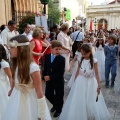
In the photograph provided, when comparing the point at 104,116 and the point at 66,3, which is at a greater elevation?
the point at 66,3

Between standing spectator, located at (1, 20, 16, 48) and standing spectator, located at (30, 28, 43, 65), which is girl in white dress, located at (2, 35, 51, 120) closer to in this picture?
standing spectator, located at (30, 28, 43, 65)

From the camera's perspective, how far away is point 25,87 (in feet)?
8.25

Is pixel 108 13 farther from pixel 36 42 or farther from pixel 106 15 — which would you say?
pixel 36 42

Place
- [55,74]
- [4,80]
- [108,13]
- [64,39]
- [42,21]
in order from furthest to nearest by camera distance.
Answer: [108,13]
[42,21]
[64,39]
[55,74]
[4,80]

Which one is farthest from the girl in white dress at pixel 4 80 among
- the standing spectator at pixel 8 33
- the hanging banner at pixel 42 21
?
the hanging banner at pixel 42 21

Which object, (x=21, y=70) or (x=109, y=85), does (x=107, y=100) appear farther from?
(x=21, y=70)

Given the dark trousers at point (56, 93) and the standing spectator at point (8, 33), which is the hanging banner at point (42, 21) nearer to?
the standing spectator at point (8, 33)

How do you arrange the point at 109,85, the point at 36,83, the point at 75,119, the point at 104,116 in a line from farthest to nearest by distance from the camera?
the point at 109,85 < the point at 104,116 < the point at 75,119 < the point at 36,83

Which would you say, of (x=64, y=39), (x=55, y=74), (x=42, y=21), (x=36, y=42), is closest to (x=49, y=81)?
(x=55, y=74)

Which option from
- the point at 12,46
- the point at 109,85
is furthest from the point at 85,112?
the point at 109,85

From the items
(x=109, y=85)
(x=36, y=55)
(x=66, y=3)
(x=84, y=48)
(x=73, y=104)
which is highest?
(x=66, y=3)

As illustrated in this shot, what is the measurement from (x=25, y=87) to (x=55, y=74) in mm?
1480

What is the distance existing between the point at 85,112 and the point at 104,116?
1.66 ft

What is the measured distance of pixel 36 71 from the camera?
2404 millimetres
